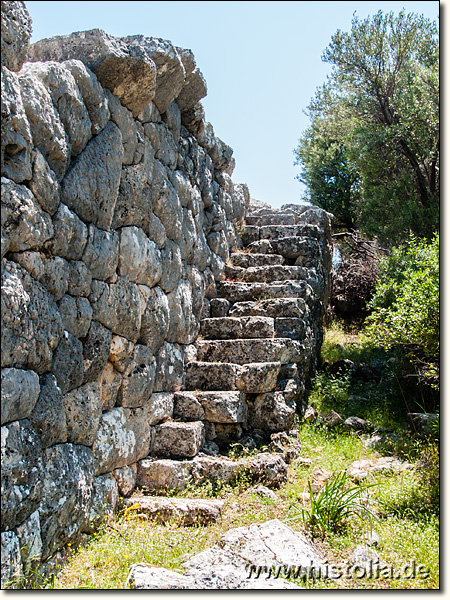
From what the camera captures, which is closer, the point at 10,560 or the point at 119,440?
the point at 10,560

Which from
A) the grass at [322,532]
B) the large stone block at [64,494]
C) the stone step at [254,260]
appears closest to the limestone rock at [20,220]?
the large stone block at [64,494]

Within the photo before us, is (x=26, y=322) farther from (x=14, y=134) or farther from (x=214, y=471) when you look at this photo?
(x=214, y=471)

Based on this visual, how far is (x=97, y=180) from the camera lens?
13.7 feet

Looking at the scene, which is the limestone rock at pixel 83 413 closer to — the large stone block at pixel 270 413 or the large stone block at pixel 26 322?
the large stone block at pixel 26 322

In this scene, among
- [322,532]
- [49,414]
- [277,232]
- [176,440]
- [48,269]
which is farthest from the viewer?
[277,232]

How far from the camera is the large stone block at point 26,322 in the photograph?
314 centimetres

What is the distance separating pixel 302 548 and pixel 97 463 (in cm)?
167

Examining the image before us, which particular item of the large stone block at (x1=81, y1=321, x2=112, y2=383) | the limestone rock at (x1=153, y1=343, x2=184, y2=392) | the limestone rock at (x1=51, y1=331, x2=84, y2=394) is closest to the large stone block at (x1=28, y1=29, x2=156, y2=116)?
the large stone block at (x1=81, y1=321, x2=112, y2=383)

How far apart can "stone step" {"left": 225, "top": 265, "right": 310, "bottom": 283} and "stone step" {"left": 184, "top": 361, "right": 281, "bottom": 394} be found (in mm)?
1936

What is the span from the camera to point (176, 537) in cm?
400

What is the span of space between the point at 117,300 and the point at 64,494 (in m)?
1.60

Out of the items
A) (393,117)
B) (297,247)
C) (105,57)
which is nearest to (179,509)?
(105,57)

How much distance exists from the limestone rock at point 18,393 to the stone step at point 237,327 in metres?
3.41

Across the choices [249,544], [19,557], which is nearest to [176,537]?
[249,544]
